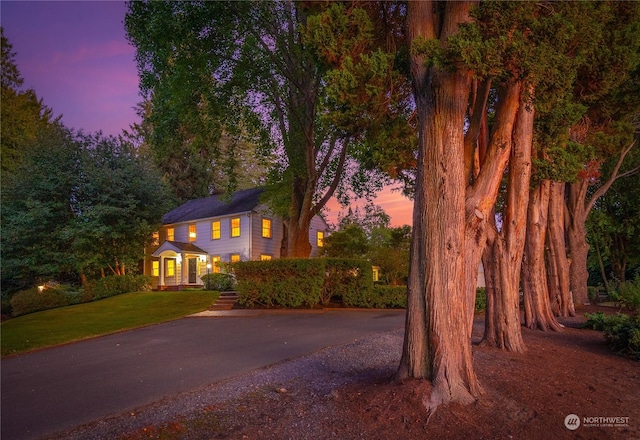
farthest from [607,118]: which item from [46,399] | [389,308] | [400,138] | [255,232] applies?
[255,232]

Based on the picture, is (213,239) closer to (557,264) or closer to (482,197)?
(557,264)

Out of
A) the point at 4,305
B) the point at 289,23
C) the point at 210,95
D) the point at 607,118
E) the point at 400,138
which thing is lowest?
the point at 4,305

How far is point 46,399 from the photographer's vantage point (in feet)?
18.5

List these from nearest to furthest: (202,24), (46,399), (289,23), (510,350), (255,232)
Result: (46,399), (510,350), (202,24), (289,23), (255,232)

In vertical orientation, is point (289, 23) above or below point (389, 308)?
above

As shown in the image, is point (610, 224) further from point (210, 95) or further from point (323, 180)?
point (210, 95)

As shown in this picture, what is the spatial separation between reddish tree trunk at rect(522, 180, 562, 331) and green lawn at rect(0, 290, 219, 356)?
10951 mm

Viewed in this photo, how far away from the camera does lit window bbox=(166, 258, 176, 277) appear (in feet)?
95.5

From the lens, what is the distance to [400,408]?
4293 mm

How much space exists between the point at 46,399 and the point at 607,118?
13.3 meters

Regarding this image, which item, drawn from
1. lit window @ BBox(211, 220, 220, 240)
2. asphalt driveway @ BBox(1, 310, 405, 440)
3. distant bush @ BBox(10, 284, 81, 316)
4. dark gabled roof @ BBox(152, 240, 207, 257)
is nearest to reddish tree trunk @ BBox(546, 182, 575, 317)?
asphalt driveway @ BBox(1, 310, 405, 440)

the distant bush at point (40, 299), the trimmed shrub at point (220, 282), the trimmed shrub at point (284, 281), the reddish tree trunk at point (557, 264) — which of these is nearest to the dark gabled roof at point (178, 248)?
the trimmed shrub at point (220, 282)

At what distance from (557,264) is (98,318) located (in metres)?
15.6

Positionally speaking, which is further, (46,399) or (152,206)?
(152,206)
